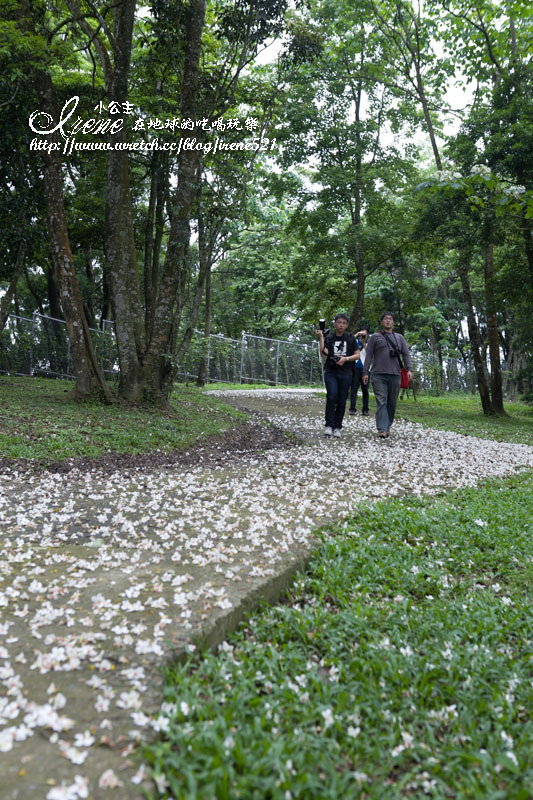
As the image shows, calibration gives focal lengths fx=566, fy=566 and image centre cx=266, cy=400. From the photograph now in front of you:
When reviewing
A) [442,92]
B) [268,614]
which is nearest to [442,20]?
[442,92]

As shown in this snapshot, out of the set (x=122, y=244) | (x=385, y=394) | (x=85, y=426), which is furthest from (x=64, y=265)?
(x=385, y=394)

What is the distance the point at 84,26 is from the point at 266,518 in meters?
9.18

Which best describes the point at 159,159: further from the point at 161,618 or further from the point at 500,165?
the point at 161,618

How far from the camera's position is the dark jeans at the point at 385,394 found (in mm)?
9125

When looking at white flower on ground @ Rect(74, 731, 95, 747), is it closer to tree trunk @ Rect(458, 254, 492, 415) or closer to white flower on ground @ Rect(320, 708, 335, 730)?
white flower on ground @ Rect(320, 708, 335, 730)

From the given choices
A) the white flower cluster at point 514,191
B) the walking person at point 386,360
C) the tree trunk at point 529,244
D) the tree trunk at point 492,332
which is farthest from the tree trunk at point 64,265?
the tree trunk at point 492,332

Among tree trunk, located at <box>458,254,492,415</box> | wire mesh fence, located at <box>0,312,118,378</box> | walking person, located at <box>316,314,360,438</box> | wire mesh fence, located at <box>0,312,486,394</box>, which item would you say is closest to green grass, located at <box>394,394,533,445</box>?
tree trunk, located at <box>458,254,492,415</box>

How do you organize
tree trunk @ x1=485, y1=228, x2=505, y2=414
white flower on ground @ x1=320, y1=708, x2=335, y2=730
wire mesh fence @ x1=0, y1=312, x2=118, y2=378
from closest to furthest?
white flower on ground @ x1=320, y1=708, x2=335, y2=730
tree trunk @ x1=485, y1=228, x2=505, y2=414
wire mesh fence @ x1=0, y1=312, x2=118, y2=378

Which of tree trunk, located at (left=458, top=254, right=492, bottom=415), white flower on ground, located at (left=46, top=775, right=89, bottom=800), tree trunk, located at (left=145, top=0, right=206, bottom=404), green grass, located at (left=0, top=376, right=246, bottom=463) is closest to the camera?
white flower on ground, located at (left=46, top=775, right=89, bottom=800)

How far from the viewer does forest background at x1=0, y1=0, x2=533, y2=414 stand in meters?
9.55

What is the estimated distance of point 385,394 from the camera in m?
9.19

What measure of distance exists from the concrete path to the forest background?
11.1ft

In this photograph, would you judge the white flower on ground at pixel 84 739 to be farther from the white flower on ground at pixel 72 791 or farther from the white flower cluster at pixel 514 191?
the white flower cluster at pixel 514 191

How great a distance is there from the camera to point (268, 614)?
10.4 ft
